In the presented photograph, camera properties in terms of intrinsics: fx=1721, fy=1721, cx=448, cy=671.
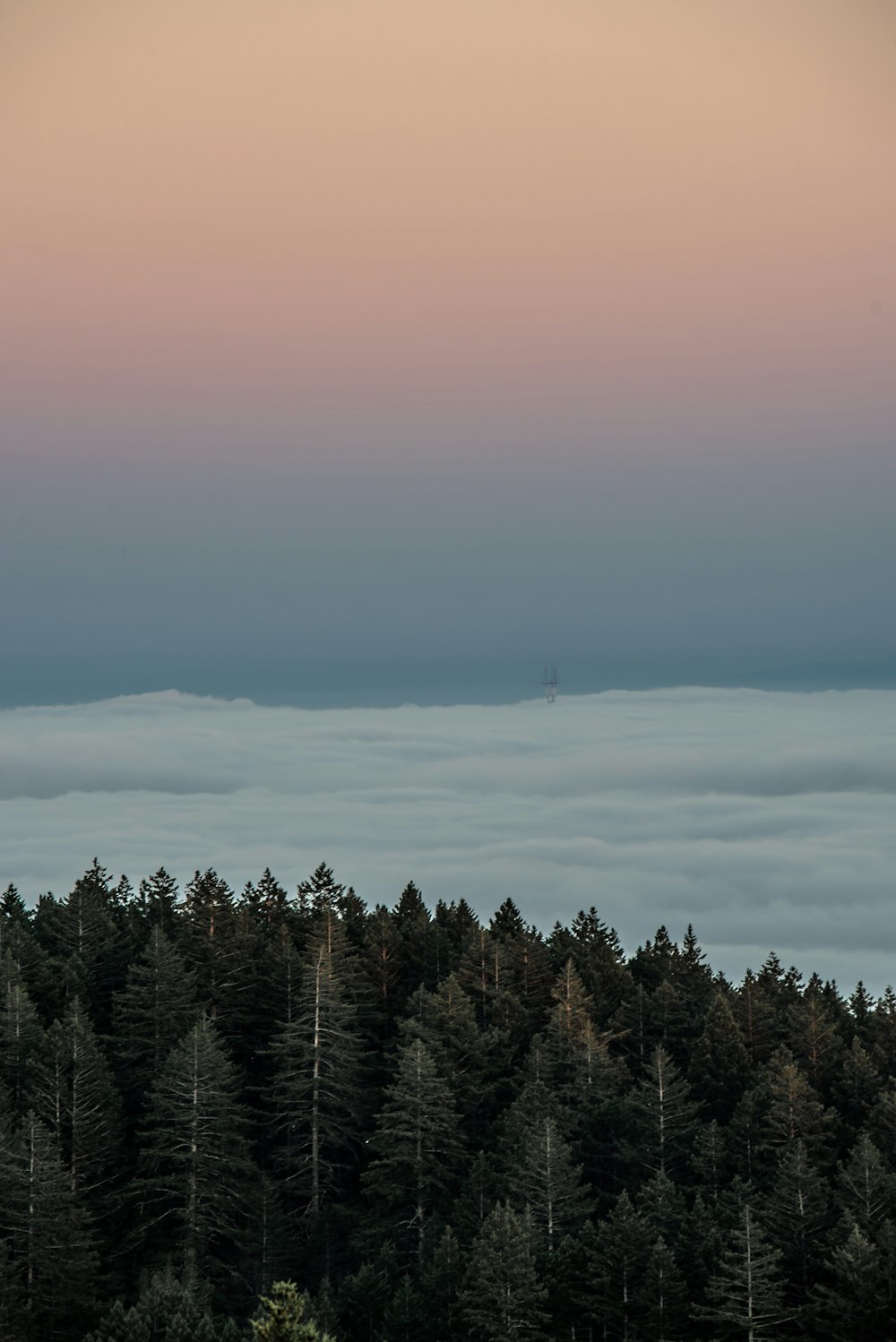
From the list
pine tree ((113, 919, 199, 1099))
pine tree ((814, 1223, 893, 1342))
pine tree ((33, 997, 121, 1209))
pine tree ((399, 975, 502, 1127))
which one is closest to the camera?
pine tree ((814, 1223, 893, 1342))

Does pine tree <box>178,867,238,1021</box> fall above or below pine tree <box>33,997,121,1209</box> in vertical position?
above

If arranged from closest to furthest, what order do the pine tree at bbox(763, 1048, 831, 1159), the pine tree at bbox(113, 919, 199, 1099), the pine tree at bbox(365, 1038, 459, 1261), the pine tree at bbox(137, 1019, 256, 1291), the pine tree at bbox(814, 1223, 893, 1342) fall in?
the pine tree at bbox(814, 1223, 893, 1342), the pine tree at bbox(763, 1048, 831, 1159), the pine tree at bbox(137, 1019, 256, 1291), the pine tree at bbox(365, 1038, 459, 1261), the pine tree at bbox(113, 919, 199, 1099)

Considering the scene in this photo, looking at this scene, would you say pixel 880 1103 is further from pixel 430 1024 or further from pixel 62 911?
Answer: pixel 62 911

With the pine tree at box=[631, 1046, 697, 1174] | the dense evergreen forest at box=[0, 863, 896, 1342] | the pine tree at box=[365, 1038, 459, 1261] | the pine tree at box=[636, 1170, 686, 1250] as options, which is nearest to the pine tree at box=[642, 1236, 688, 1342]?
the dense evergreen forest at box=[0, 863, 896, 1342]

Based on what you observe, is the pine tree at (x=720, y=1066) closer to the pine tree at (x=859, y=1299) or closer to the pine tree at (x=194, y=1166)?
the pine tree at (x=859, y=1299)

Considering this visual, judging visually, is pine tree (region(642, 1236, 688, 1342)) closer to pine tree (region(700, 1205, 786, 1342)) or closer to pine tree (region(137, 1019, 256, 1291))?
pine tree (region(700, 1205, 786, 1342))

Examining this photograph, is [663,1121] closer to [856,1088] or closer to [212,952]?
[856,1088]

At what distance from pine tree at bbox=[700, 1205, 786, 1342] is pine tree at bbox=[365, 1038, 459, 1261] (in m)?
17.5

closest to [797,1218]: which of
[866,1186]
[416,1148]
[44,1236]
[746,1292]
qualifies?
[866,1186]

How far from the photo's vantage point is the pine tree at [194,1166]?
7269 cm

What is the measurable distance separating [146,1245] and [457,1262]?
60.9 ft

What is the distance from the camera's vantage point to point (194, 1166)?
73.3 meters

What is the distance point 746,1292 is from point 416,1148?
20.1 meters

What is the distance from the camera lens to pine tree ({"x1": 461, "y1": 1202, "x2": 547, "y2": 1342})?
191ft
